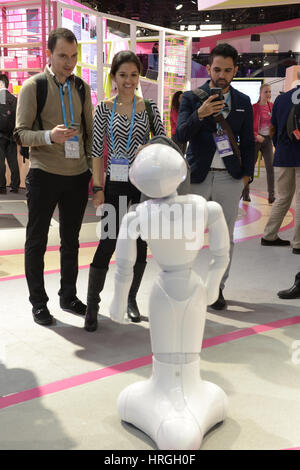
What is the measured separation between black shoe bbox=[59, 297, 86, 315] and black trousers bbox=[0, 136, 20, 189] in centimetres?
534

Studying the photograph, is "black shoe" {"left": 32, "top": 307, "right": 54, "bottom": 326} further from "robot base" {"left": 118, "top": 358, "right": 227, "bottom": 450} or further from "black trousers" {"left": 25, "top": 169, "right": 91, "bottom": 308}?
"robot base" {"left": 118, "top": 358, "right": 227, "bottom": 450}

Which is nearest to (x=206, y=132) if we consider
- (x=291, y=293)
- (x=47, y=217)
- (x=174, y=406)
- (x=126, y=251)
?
(x=47, y=217)

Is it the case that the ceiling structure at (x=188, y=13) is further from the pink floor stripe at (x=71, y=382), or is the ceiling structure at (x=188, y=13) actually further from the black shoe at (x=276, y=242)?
the pink floor stripe at (x=71, y=382)

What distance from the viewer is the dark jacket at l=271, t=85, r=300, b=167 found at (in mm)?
4430

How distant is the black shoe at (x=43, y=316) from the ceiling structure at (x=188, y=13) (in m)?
19.3

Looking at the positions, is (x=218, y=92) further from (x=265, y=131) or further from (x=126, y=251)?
(x=265, y=131)

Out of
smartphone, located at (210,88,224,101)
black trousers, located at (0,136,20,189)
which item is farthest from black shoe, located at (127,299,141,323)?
black trousers, located at (0,136,20,189)

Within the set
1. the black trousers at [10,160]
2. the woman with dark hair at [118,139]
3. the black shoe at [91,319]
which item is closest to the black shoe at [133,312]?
the black shoe at [91,319]

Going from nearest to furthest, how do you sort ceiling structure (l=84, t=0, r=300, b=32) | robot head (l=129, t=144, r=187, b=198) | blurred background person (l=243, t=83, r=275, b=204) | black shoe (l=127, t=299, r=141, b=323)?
robot head (l=129, t=144, r=187, b=198) < black shoe (l=127, t=299, r=141, b=323) < blurred background person (l=243, t=83, r=275, b=204) < ceiling structure (l=84, t=0, r=300, b=32)

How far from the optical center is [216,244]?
1775 mm

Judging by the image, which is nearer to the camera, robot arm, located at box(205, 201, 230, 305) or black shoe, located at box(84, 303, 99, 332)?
robot arm, located at box(205, 201, 230, 305)

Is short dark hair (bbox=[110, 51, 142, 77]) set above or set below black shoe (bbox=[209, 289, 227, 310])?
above

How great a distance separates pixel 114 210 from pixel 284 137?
2.57 metres

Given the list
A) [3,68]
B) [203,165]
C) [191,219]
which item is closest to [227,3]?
[203,165]
